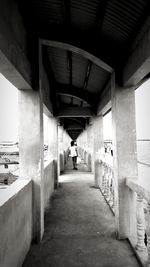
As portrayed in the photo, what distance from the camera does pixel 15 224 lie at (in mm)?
3027

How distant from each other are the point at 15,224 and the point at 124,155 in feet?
8.00

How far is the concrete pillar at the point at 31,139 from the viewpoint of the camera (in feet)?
14.3

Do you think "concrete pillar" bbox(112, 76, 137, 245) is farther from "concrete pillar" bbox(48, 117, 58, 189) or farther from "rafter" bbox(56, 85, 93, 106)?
"concrete pillar" bbox(48, 117, 58, 189)

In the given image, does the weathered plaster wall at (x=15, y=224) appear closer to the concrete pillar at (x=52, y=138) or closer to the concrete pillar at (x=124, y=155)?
the concrete pillar at (x=124, y=155)

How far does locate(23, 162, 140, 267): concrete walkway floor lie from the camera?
11.4 ft

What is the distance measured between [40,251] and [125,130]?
2752mm

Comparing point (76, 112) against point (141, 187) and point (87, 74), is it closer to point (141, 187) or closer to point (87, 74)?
point (87, 74)

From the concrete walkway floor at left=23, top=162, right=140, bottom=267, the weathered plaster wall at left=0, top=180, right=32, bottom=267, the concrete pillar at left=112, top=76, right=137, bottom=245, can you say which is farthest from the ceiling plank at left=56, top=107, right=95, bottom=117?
the weathered plaster wall at left=0, top=180, right=32, bottom=267

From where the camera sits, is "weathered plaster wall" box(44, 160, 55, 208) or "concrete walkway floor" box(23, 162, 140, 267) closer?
"concrete walkway floor" box(23, 162, 140, 267)

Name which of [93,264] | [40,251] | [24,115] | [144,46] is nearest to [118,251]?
[93,264]

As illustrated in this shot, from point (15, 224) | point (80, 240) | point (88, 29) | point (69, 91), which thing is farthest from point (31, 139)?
point (69, 91)

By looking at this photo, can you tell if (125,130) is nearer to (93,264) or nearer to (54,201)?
(93,264)

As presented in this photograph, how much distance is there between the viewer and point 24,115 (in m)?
4.48

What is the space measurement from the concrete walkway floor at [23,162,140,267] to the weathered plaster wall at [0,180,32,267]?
0.36 metres
